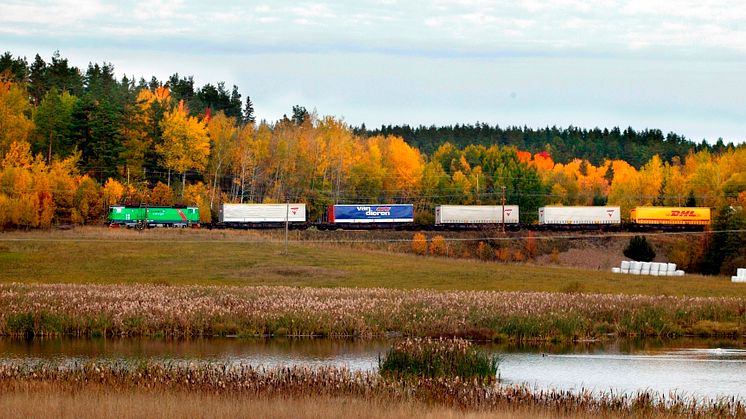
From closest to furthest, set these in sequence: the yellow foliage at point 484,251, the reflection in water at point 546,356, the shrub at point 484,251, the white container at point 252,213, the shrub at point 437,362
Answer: the shrub at point 437,362 < the reflection in water at point 546,356 < the shrub at point 484,251 < the yellow foliage at point 484,251 < the white container at point 252,213

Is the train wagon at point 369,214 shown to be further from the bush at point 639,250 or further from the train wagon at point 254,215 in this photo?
the bush at point 639,250

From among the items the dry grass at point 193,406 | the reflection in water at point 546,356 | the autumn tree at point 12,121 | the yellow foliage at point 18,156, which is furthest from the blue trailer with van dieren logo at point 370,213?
the dry grass at point 193,406

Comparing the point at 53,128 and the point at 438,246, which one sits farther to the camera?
the point at 53,128

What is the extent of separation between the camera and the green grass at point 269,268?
68.8 metres

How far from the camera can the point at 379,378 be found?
28281 mm

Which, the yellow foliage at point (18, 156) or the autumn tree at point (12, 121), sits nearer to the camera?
the yellow foliage at point (18, 156)

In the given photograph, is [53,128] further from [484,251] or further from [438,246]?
[484,251]

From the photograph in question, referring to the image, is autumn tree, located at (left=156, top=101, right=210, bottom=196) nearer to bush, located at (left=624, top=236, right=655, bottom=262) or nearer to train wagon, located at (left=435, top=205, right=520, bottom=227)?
train wagon, located at (left=435, top=205, right=520, bottom=227)

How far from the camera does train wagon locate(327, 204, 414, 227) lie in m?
121

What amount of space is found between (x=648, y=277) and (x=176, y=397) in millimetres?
60066

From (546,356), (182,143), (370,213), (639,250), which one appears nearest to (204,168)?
(182,143)

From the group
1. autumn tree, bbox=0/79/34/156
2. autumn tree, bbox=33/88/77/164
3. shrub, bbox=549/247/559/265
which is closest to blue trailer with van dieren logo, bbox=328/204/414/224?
shrub, bbox=549/247/559/265

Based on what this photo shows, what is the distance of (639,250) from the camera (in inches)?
4321

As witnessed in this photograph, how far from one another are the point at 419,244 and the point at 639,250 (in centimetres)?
2316
